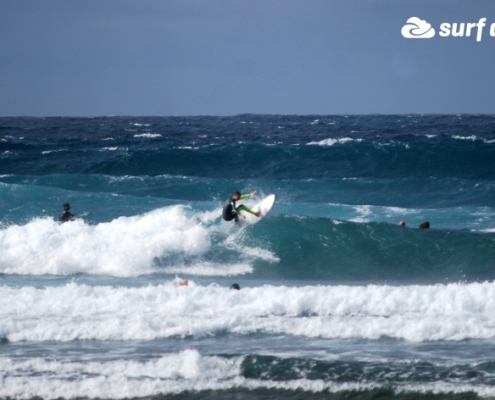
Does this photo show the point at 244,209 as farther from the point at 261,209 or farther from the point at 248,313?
the point at 248,313

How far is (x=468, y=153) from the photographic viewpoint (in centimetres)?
3500

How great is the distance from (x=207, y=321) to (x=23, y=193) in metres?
16.9

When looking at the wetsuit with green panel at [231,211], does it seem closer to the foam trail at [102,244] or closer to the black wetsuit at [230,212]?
the black wetsuit at [230,212]

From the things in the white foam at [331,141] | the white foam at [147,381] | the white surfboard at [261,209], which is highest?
the white foam at [331,141]

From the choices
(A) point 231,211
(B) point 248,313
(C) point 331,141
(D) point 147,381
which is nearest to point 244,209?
(A) point 231,211

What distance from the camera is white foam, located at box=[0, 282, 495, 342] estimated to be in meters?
9.54

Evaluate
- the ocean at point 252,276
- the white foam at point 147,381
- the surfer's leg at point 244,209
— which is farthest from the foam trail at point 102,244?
the white foam at point 147,381

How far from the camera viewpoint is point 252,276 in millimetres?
15172

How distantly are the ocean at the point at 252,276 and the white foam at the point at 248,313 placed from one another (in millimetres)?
36

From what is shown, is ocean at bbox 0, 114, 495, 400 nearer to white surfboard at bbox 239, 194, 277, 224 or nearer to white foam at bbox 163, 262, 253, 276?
white foam at bbox 163, 262, 253, 276

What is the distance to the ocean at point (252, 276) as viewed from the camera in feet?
25.8

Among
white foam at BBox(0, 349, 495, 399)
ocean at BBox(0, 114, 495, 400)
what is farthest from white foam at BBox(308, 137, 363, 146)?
white foam at BBox(0, 349, 495, 399)

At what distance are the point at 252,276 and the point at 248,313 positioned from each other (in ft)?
15.1

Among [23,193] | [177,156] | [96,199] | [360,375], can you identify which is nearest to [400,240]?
[360,375]
